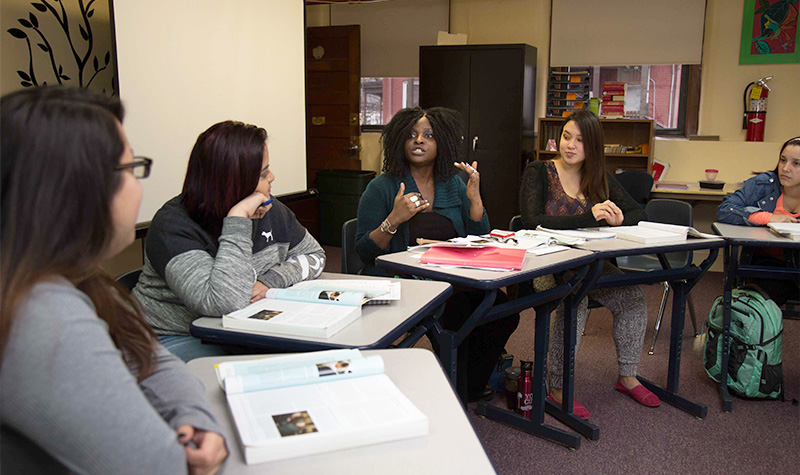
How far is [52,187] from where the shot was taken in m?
0.72

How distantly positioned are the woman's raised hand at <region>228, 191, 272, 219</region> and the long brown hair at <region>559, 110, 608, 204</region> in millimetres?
1701

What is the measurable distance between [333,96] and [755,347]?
441 centimetres

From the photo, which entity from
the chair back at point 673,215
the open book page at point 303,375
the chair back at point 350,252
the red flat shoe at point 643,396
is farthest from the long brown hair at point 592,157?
the open book page at point 303,375

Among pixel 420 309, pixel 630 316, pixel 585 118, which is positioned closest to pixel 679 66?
pixel 585 118

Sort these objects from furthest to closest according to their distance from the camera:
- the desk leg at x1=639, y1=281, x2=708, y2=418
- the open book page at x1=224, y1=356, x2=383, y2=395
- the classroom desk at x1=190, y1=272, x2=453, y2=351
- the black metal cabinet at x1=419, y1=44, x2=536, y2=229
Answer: the black metal cabinet at x1=419, y1=44, x2=536, y2=229 < the desk leg at x1=639, y1=281, x2=708, y2=418 < the classroom desk at x1=190, y1=272, x2=453, y2=351 < the open book page at x1=224, y1=356, x2=383, y2=395

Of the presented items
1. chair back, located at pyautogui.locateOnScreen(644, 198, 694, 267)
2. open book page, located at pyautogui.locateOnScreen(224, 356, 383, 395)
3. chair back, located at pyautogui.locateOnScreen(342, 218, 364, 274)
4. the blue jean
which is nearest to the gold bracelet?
chair back, located at pyautogui.locateOnScreen(342, 218, 364, 274)

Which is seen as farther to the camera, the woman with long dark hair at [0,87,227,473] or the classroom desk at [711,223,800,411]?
the classroom desk at [711,223,800,411]

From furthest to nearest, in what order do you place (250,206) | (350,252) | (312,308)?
(350,252)
(250,206)
(312,308)

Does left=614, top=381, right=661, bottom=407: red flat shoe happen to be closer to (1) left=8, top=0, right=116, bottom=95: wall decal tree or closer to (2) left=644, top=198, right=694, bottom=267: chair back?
(2) left=644, top=198, right=694, bottom=267: chair back

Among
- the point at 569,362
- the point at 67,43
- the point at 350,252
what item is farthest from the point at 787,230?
the point at 67,43

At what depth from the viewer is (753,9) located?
199 inches

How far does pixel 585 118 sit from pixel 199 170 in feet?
6.21

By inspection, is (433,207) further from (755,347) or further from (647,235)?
(755,347)

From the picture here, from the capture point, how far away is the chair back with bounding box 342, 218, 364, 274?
268 cm
